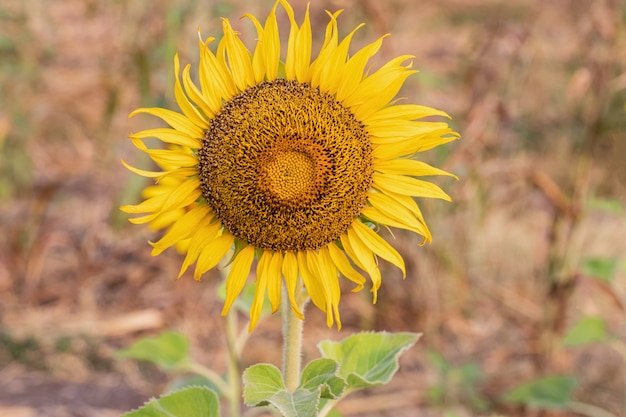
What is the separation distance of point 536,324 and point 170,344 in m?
1.27

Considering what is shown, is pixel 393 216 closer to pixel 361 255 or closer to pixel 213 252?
pixel 361 255

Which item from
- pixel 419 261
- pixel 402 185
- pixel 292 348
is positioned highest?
pixel 402 185

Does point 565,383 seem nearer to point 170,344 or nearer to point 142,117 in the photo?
point 170,344

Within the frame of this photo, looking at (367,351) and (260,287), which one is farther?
(367,351)

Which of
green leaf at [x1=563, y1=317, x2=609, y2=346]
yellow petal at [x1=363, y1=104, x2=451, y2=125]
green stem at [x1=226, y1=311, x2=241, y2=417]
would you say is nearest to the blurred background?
green leaf at [x1=563, y1=317, x2=609, y2=346]

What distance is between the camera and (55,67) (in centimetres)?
468

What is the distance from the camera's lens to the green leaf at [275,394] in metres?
0.82

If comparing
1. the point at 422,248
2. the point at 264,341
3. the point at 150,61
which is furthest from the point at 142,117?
the point at 422,248

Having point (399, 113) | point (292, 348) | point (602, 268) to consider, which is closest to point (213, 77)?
point (399, 113)

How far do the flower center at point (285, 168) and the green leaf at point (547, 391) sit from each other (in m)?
A: 0.99

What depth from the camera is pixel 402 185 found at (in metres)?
0.97

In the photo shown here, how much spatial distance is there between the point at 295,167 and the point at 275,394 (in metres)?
0.30

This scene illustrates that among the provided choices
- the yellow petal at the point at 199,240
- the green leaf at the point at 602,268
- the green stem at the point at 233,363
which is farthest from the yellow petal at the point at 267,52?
the green leaf at the point at 602,268

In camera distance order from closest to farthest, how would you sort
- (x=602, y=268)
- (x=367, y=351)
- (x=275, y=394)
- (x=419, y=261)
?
(x=275, y=394) < (x=367, y=351) < (x=602, y=268) < (x=419, y=261)
